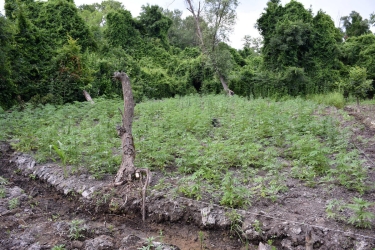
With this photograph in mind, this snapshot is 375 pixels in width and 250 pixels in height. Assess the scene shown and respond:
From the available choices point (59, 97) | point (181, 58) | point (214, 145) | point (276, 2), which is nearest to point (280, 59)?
point (276, 2)

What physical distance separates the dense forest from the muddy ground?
7693mm

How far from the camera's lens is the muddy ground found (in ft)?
10.7

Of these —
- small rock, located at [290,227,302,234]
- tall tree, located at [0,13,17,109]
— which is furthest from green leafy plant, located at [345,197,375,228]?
tall tree, located at [0,13,17,109]

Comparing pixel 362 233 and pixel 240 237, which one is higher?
pixel 362 233

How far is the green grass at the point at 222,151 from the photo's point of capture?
4.12 meters

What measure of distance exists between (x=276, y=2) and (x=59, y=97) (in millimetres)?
13408

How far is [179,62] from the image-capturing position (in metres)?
22.2

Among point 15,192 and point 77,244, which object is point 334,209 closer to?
point 77,244

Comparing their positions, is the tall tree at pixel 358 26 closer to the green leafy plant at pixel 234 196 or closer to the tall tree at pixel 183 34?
the tall tree at pixel 183 34

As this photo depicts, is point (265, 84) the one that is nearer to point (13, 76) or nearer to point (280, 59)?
point (280, 59)

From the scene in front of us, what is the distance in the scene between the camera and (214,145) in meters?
5.22

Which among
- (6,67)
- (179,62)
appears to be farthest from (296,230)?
(179,62)

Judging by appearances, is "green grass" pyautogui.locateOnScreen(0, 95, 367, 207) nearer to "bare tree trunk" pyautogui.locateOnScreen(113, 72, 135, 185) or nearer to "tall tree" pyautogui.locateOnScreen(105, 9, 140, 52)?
"bare tree trunk" pyautogui.locateOnScreen(113, 72, 135, 185)

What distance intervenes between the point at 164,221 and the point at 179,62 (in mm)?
19193
